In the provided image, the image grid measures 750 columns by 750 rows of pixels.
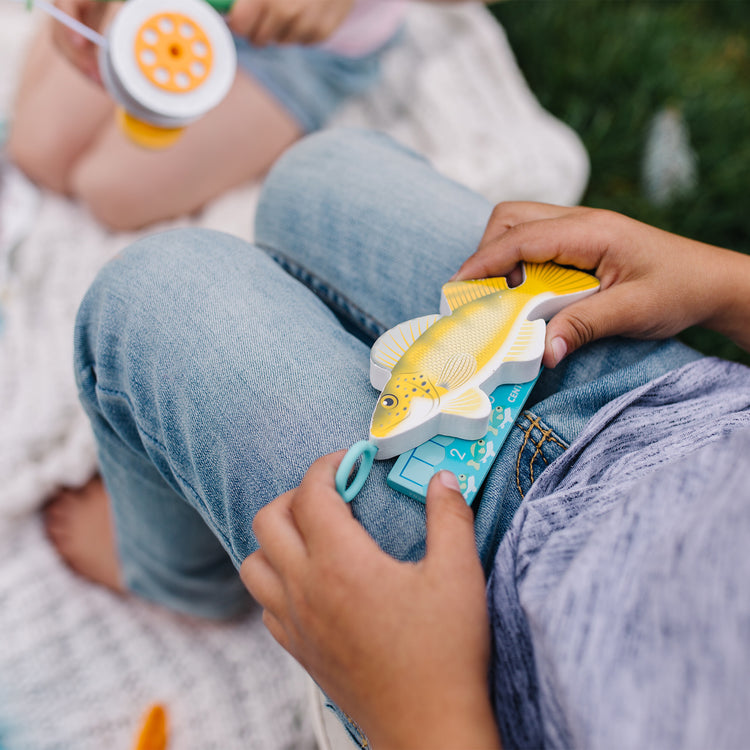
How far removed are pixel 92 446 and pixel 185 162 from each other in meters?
0.46

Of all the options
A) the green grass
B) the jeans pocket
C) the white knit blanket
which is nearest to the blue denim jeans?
the jeans pocket

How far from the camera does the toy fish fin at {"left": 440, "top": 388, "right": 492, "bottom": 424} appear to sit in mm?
446

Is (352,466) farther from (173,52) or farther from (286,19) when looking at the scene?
(286,19)

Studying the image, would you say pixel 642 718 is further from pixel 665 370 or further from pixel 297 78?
pixel 297 78

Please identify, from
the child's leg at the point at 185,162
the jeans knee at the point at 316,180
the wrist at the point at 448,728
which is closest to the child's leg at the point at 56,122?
the child's leg at the point at 185,162

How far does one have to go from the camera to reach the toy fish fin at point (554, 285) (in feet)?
1.69

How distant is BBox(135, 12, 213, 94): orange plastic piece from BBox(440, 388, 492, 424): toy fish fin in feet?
1.45

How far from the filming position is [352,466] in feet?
1.38

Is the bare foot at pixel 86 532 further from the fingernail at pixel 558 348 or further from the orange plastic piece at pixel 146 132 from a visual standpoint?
the fingernail at pixel 558 348

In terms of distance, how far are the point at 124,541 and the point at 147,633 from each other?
0.42 ft

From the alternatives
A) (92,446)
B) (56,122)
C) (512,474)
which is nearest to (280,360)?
(512,474)

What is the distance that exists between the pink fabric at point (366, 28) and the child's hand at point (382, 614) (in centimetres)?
89

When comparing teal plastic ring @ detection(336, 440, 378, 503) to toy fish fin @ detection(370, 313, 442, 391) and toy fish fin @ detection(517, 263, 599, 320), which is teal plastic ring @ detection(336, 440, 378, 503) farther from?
toy fish fin @ detection(517, 263, 599, 320)

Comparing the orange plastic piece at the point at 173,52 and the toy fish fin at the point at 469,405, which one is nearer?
the toy fish fin at the point at 469,405
